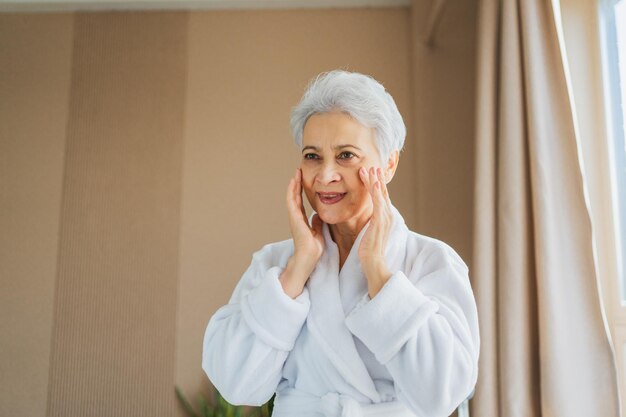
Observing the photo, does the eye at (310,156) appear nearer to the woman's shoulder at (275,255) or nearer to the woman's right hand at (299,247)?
the woman's right hand at (299,247)

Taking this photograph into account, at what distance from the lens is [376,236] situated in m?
1.03

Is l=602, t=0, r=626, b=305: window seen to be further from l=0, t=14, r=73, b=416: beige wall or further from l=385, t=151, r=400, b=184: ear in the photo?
l=0, t=14, r=73, b=416: beige wall

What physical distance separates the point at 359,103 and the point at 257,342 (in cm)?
50

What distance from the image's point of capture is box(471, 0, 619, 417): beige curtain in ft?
5.08

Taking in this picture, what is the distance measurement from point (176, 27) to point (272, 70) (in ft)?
1.95

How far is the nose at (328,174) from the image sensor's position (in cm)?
107

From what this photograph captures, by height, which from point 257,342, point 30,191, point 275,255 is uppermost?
point 30,191

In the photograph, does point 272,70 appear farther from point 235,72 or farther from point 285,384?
point 285,384

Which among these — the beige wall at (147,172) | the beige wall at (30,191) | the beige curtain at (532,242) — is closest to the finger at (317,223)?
the beige curtain at (532,242)

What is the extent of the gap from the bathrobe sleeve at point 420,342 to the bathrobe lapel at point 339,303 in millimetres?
52

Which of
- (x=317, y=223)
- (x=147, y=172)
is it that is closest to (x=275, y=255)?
(x=317, y=223)

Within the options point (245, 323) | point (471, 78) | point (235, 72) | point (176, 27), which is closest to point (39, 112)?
point (176, 27)

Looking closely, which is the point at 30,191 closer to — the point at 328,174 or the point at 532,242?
the point at 328,174

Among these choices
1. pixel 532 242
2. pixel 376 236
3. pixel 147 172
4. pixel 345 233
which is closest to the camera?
pixel 376 236
